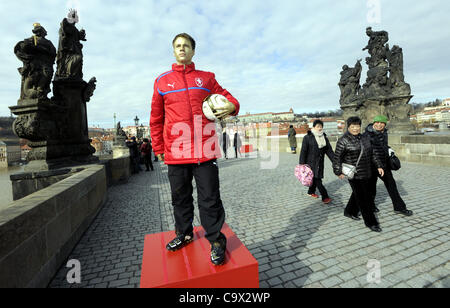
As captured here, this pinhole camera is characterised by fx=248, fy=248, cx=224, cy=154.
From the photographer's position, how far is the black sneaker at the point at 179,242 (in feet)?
8.37

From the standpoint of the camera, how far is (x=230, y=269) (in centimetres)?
212

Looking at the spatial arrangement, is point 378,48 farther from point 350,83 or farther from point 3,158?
point 3,158

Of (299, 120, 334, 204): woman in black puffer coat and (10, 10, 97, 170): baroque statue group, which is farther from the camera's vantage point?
(299, 120, 334, 204): woman in black puffer coat

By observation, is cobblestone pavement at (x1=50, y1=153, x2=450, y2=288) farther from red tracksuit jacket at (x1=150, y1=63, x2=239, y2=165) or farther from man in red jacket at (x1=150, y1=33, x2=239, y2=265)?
red tracksuit jacket at (x1=150, y1=63, x2=239, y2=165)

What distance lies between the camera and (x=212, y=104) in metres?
2.32

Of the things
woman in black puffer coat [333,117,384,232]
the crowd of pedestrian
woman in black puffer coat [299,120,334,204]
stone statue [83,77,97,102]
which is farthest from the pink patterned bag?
stone statue [83,77,97,102]

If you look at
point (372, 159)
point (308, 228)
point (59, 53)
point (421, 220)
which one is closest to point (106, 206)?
point (59, 53)

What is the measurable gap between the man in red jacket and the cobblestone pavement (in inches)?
41.5

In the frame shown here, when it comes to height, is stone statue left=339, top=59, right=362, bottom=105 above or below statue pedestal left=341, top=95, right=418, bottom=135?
above

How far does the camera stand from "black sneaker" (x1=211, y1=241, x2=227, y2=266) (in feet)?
7.26

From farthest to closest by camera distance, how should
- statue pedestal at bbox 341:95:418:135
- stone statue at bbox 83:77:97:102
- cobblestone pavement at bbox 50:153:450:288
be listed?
statue pedestal at bbox 341:95:418:135 → stone statue at bbox 83:77:97:102 → cobblestone pavement at bbox 50:153:450:288

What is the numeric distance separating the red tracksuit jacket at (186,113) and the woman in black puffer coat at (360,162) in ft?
8.05
